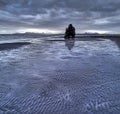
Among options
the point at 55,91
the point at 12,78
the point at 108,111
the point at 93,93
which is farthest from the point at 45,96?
the point at 12,78

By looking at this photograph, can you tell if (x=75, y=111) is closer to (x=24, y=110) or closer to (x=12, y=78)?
(x=24, y=110)

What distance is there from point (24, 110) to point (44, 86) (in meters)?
1.47

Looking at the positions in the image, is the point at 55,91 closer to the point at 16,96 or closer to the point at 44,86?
the point at 44,86

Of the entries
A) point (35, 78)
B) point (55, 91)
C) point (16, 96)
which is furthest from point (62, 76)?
point (16, 96)

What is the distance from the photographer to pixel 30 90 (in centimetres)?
424

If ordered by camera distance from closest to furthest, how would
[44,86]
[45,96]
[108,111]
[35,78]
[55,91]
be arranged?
[108,111] → [45,96] → [55,91] → [44,86] → [35,78]

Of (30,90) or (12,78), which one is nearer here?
(30,90)

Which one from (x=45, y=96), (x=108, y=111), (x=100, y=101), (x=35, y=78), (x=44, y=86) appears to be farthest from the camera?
(x=35, y=78)

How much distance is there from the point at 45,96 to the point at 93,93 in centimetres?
133

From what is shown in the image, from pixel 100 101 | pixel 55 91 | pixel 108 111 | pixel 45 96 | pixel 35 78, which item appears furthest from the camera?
pixel 35 78

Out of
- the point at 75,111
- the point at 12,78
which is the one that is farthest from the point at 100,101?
Answer: the point at 12,78

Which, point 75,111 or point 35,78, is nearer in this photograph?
point 75,111

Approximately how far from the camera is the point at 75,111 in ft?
10.2

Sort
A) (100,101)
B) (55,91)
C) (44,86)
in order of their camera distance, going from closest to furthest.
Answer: (100,101), (55,91), (44,86)
